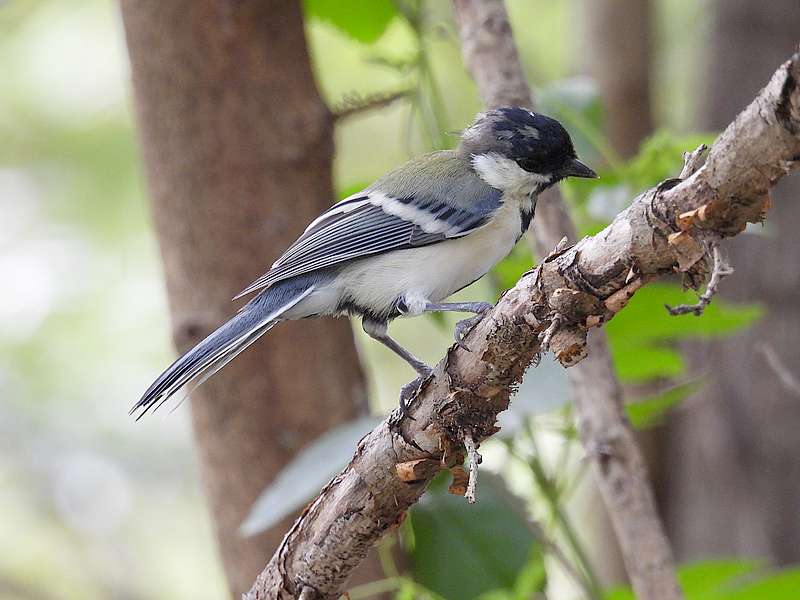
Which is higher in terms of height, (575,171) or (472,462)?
(575,171)

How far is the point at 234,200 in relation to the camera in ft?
8.48

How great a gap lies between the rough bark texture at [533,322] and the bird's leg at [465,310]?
0.09 feet

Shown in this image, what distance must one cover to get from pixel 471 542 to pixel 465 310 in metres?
0.76

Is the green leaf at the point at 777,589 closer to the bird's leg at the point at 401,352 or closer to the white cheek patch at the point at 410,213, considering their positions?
the bird's leg at the point at 401,352

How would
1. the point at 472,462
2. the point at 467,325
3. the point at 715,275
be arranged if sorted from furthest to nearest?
the point at 467,325
the point at 472,462
the point at 715,275

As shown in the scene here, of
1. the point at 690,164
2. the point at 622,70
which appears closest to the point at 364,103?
the point at 690,164

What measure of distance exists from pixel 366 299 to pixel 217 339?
37 cm

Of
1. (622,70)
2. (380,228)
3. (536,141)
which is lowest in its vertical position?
(380,228)

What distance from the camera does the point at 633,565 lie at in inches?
76.0

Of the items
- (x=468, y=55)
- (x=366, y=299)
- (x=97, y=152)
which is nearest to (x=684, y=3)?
(x=97, y=152)

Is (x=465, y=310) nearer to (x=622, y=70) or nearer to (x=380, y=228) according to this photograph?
(x=380, y=228)

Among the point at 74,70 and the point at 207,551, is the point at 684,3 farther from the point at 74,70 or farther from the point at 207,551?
the point at 207,551

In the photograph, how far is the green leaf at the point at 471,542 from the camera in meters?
2.20

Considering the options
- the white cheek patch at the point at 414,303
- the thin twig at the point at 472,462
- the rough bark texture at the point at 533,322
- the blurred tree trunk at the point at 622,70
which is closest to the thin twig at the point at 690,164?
the rough bark texture at the point at 533,322
